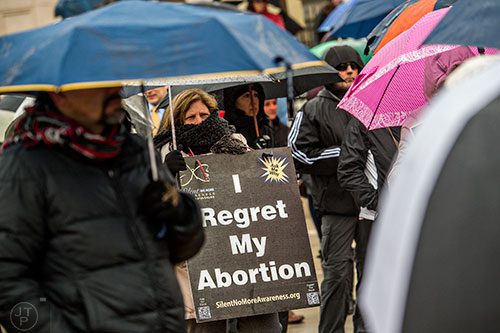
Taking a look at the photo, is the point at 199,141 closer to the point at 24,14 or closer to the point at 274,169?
the point at 274,169

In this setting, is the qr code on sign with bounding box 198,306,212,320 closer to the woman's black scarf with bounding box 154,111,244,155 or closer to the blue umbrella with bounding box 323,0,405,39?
the woman's black scarf with bounding box 154,111,244,155

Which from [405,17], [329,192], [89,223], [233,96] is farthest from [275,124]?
[89,223]

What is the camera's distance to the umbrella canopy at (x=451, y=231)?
230 cm

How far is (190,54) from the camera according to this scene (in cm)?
405

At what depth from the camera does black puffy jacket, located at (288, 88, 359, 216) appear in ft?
28.8

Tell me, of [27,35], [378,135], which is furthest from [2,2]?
[27,35]

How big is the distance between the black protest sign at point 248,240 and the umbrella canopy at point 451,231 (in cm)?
453

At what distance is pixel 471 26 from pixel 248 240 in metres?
2.77

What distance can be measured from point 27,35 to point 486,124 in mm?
2258

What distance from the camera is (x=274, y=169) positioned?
7.17 meters

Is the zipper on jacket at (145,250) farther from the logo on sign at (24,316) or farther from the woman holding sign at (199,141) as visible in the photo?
the woman holding sign at (199,141)

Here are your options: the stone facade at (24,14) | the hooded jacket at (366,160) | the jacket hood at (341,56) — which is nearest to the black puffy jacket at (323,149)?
the hooded jacket at (366,160)

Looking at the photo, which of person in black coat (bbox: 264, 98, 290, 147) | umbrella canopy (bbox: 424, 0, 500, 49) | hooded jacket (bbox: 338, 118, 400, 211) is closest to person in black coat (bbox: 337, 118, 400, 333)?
hooded jacket (bbox: 338, 118, 400, 211)

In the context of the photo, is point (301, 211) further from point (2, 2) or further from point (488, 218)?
point (2, 2)
